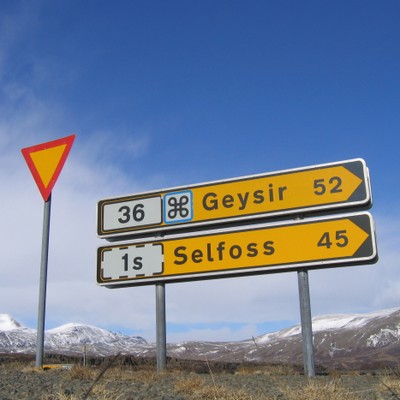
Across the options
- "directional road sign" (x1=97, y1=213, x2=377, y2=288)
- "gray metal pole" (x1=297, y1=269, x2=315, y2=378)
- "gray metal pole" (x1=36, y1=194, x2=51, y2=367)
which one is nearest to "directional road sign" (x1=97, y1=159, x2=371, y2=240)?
"directional road sign" (x1=97, y1=213, x2=377, y2=288)

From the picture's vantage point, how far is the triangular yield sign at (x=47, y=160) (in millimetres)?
11391

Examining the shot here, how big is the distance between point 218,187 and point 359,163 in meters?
3.39

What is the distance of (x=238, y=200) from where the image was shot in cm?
1268

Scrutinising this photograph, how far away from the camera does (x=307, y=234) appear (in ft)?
38.4

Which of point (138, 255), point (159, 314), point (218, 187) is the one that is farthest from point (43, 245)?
point (218, 187)

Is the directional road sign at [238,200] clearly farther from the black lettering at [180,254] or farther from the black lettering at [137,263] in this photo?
the black lettering at [137,263]

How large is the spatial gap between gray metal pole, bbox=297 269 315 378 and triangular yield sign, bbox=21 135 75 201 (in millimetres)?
5813

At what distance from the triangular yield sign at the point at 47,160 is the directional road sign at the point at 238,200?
2705 mm

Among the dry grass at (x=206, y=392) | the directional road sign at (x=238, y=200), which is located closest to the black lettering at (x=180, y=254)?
the directional road sign at (x=238, y=200)

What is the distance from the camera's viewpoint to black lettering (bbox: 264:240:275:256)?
11.9 metres

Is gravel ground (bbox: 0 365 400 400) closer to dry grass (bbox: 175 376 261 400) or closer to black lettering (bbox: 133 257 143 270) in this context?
dry grass (bbox: 175 376 261 400)

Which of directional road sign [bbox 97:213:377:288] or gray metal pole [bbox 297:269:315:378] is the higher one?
directional road sign [bbox 97:213:377:288]

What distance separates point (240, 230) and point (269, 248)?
0.89 meters

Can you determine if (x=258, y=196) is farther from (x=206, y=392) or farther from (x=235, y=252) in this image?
(x=206, y=392)
